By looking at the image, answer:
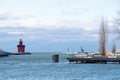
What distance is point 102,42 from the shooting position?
511ft

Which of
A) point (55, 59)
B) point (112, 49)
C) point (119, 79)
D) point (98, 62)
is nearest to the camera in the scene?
point (119, 79)

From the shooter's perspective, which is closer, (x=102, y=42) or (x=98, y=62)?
(x=98, y=62)

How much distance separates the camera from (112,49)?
170000 millimetres

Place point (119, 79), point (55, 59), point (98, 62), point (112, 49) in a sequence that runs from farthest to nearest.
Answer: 1. point (112, 49)
2. point (55, 59)
3. point (98, 62)
4. point (119, 79)

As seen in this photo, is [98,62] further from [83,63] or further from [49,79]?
[49,79]

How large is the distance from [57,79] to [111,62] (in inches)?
2432

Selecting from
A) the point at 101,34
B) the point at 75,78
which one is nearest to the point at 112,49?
the point at 101,34

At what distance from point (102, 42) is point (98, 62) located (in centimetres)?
1977

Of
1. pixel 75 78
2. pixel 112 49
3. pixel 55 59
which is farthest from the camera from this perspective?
pixel 112 49

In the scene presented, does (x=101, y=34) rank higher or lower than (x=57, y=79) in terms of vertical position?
higher

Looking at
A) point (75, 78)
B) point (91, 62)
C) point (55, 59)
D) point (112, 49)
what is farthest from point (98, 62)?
point (75, 78)

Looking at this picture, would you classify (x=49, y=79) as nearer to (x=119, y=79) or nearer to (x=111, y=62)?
(x=119, y=79)

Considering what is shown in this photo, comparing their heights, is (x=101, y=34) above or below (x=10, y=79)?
above

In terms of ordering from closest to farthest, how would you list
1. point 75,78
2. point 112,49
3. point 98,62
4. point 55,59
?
point 75,78 < point 98,62 < point 55,59 < point 112,49
